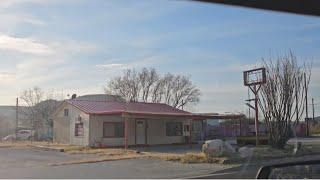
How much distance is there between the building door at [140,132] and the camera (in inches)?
1767

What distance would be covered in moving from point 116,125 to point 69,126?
5.21 metres

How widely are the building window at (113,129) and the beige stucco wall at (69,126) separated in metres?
1.45

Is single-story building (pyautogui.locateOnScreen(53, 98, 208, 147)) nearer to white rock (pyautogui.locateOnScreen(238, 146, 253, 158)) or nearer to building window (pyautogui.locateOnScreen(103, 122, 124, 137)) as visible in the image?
building window (pyautogui.locateOnScreen(103, 122, 124, 137))

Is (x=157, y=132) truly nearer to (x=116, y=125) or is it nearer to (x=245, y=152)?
(x=116, y=125)

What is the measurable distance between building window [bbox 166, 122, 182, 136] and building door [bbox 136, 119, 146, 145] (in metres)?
3.13

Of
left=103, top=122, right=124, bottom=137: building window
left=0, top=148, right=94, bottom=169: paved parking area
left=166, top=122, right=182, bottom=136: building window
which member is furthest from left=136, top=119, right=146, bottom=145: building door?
left=0, top=148, right=94, bottom=169: paved parking area

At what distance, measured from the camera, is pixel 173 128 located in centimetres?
4856

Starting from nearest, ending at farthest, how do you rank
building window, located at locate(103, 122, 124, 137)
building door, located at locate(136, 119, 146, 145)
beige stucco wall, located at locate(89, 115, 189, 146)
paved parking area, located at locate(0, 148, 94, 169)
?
paved parking area, located at locate(0, 148, 94, 169), beige stucco wall, located at locate(89, 115, 189, 146), building window, located at locate(103, 122, 124, 137), building door, located at locate(136, 119, 146, 145)

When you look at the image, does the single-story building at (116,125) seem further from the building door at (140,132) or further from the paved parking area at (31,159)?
the paved parking area at (31,159)

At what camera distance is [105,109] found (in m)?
44.8

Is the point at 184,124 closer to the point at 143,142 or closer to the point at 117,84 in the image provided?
the point at 143,142

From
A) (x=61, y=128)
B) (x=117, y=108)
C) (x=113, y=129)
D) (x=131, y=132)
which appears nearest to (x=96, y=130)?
(x=113, y=129)

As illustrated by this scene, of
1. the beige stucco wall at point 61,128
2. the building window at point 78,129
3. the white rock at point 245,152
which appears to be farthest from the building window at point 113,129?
the white rock at point 245,152

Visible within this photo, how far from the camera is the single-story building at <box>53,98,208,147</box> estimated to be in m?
42.6
